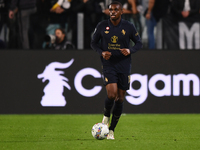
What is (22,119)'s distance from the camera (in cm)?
999

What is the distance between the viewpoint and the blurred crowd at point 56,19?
1105cm

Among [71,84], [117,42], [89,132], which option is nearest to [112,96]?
[117,42]

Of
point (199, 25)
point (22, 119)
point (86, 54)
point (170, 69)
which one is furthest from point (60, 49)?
point (199, 25)

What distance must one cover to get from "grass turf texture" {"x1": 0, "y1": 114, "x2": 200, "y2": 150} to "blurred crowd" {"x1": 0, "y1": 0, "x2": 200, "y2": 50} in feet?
5.93

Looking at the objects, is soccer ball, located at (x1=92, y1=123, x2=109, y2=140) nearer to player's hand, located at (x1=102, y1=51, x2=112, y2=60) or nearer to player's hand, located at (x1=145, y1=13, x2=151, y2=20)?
player's hand, located at (x1=102, y1=51, x2=112, y2=60)

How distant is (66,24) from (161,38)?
2306 mm

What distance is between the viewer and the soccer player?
6762mm

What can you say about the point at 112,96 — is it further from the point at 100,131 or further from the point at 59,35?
the point at 59,35

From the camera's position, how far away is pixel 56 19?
11078 millimetres

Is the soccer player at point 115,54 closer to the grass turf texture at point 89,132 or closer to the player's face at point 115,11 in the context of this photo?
the player's face at point 115,11

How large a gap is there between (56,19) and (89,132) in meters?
4.18

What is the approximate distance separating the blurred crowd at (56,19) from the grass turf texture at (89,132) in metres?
1.81

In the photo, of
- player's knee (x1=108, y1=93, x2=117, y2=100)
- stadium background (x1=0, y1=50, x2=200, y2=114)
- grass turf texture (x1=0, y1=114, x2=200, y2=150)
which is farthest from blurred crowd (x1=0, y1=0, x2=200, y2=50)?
player's knee (x1=108, y1=93, x2=117, y2=100)

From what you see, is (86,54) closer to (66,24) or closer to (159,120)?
(66,24)
